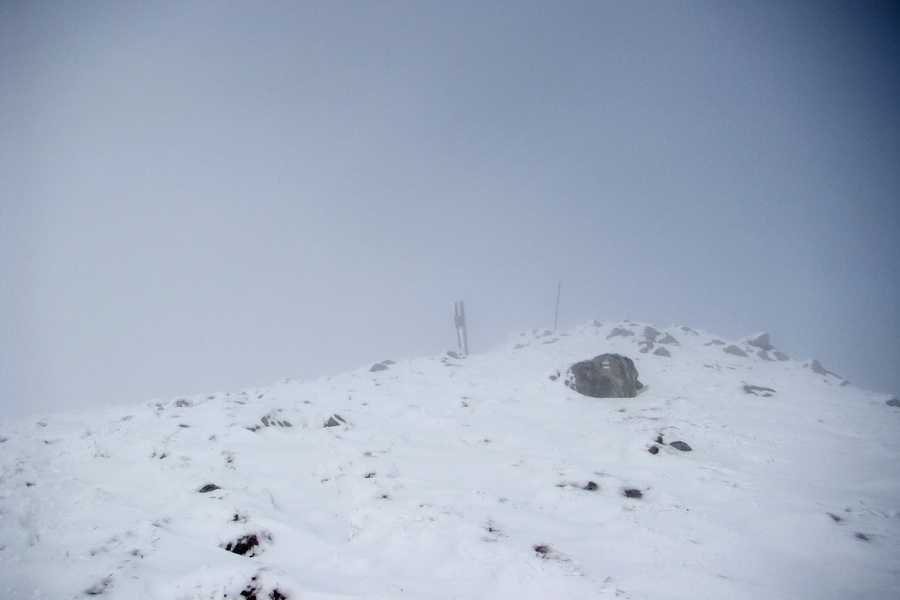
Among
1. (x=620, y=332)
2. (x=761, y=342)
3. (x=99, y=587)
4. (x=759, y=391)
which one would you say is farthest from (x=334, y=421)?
(x=761, y=342)

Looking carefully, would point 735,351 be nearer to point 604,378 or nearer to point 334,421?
point 604,378

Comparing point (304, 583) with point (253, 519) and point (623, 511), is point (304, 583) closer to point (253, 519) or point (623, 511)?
point (253, 519)

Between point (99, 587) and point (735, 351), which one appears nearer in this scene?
point (99, 587)

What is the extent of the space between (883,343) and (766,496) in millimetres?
105364

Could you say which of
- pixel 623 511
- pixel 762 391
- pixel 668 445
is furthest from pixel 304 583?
pixel 762 391

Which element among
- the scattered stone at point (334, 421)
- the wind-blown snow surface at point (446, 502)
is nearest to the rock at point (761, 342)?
the wind-blown snow surface at point (446, 502)

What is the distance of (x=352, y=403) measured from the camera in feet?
43.6

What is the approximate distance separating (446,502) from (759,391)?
16.5m

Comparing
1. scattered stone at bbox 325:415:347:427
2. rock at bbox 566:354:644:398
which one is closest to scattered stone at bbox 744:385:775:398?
rock at bbox 566:354:644:398

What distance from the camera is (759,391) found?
15594 mm

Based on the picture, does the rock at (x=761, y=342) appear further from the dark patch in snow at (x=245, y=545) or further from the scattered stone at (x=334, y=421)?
the dark patch in snow at (x=245, y=545)

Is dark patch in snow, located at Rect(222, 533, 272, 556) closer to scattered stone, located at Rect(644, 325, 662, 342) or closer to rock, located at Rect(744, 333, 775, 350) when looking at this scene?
scattered stone, located at Rect(644, 325, 662, 342)

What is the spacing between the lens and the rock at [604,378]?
47.6ft

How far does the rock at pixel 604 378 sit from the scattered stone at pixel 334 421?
944 centimetres
